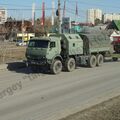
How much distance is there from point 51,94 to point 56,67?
8.78 m

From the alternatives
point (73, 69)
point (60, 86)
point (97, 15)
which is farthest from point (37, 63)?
point (97, 15)

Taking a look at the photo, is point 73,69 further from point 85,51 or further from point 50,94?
point 50,94

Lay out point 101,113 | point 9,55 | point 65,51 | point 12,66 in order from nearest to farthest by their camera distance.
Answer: point 101,113, point 65,51, point 12,66, point 9,55

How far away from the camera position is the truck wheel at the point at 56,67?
24375mm

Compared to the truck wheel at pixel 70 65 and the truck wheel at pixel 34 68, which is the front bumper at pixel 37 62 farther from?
the truck wheel at pixel 70 65

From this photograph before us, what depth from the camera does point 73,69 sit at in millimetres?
26281

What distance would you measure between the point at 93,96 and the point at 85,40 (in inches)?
518

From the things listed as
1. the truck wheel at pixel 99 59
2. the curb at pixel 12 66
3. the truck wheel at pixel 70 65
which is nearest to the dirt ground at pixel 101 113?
the truck wheel at pixel 70 65

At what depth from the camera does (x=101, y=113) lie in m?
10.9

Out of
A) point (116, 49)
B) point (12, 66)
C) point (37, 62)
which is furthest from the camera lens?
point (116, 49)

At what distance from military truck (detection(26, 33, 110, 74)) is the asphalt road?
5.81 ft

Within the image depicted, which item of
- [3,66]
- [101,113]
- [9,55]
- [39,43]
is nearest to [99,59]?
[39,43]

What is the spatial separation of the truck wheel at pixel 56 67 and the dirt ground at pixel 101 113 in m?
11.8

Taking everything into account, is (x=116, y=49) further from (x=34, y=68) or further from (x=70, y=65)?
(x=34, y=68)
